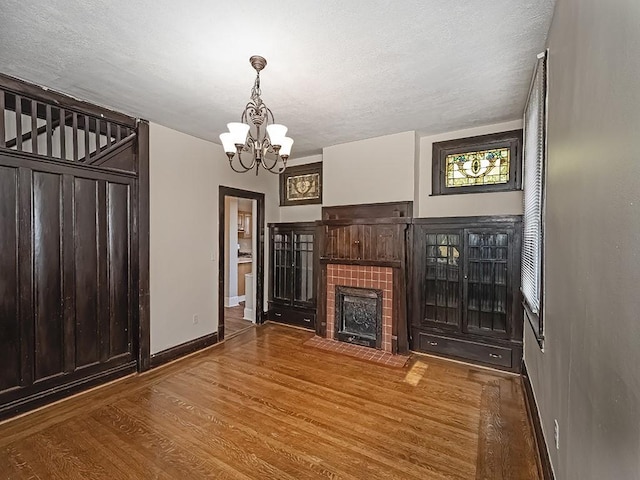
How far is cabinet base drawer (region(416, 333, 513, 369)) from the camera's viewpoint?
132 inches

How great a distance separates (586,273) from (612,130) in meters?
0.55

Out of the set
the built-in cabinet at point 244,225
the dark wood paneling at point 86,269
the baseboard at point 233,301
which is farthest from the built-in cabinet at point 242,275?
the dark wood paneling at point 86,269

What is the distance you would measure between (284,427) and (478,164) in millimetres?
3553

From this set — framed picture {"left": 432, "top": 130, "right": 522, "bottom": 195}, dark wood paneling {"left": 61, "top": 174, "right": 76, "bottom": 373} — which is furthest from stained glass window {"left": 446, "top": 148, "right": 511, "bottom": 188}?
dark wood paneling {"left": 61, "top": 174, "right": 76, "bottom": 373}

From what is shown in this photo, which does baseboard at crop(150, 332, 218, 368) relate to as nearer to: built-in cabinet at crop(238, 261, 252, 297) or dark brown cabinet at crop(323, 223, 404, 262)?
dark brown cabinet at crop(323, 223, 404, 262)

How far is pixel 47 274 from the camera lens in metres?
2.71

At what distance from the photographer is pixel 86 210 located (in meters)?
2.95

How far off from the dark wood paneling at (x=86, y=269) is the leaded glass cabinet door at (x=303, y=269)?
2.67 metres

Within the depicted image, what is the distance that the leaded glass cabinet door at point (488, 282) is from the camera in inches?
132

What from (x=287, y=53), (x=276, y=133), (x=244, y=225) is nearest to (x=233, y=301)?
(x=244, y=225)

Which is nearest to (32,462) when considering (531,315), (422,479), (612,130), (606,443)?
(422,479)

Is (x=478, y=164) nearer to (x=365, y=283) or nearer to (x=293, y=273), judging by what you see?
(x=365, y=283)

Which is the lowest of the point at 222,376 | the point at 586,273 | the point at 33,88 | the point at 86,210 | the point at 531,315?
the point at 222,376

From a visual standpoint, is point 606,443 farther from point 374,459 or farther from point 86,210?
point 86,210
